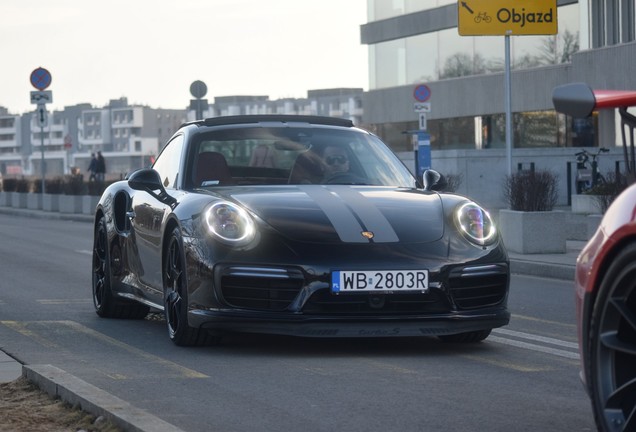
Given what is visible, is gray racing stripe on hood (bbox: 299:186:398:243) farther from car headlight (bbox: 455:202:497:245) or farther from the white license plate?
car headlight (bbox: 455:202:497:245)

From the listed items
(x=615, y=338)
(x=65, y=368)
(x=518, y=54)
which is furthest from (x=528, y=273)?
(x=518, y=54)

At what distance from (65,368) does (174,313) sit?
1196mm

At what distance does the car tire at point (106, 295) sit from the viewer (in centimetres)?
1066

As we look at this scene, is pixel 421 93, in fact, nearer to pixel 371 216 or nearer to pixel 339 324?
pixel 371 216

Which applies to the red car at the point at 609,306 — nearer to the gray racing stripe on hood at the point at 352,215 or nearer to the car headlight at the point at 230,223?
the gray racing stripe on hood at the point at 352,215

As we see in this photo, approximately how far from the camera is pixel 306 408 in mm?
6434

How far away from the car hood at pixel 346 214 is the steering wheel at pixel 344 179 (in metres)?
0.49

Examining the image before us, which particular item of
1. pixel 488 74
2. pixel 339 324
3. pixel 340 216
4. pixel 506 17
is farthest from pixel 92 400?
pixel 488 74

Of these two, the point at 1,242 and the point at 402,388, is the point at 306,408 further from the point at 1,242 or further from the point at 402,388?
the point at 1,242

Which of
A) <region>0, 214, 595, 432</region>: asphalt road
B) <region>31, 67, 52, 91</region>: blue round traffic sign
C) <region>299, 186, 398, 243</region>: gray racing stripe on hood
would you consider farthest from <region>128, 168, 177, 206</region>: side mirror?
<region>31, 67, 52, 91</region>: blue round traffic sign

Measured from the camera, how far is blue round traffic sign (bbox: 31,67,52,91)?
4141 centimetres

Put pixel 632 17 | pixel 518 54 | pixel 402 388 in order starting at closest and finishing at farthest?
1. pixel 402 388
2. pixel 632 17
3. pixel 518 54

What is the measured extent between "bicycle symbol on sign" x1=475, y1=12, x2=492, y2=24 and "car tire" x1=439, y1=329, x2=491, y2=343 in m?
17.5

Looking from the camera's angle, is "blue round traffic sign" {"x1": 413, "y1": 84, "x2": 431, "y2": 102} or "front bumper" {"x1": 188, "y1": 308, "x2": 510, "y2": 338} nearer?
"front bumper" {"x1": 188, "y1": 308, "x2": 510, "y2": 338}
